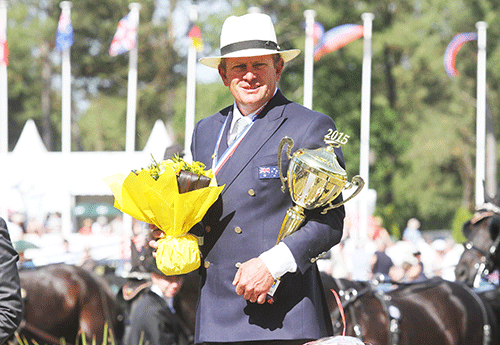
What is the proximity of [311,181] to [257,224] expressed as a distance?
33 centimetres

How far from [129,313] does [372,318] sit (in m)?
2.39

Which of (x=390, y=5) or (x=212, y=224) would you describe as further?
(x=390, y=5)

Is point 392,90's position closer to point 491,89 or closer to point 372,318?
point 491,89

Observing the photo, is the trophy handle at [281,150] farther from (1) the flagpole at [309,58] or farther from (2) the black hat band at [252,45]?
(1) the flagpole at [309,58]

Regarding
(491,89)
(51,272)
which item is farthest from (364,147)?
(491,89)

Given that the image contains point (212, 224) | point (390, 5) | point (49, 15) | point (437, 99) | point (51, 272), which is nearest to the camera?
point (212, 224)

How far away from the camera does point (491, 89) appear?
34.6 metres

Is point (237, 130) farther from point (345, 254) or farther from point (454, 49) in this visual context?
point (454, 49)

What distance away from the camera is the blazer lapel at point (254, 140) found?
287 centimetres

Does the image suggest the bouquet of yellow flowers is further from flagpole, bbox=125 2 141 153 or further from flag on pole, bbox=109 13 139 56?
flagpole, bbox=125 2 141 153

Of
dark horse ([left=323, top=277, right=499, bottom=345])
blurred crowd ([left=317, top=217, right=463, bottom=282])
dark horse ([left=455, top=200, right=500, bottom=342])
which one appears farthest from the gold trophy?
blurred crowd ([left=317, top=217, right=463, bottom=282])

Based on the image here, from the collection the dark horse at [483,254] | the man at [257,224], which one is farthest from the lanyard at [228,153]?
the dark horse at [483,254]

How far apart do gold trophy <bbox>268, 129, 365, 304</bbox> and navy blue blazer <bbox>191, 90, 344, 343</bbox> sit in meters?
0.07

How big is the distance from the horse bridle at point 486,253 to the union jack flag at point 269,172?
476 cm
